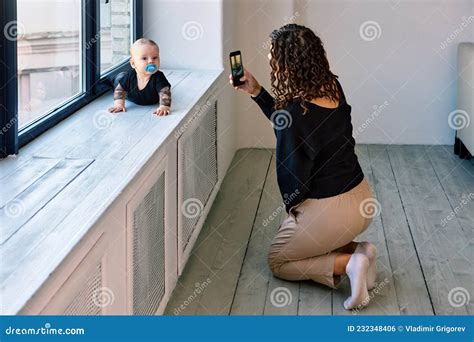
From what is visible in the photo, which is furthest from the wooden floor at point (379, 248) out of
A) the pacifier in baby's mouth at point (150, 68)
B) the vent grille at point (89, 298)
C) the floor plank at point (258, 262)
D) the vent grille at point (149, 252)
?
the vent grille at point (89, 298)

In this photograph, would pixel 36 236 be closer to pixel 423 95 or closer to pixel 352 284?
pixel 352 284

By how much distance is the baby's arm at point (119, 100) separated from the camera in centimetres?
367

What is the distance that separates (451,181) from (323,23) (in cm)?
131

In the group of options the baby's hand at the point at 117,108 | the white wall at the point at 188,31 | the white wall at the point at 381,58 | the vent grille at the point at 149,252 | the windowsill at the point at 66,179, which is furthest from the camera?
the white wall at the point at 381,58

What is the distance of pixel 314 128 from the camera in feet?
10.9

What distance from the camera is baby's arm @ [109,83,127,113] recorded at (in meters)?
3.67

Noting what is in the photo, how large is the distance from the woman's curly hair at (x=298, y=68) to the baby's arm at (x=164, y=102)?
48cm

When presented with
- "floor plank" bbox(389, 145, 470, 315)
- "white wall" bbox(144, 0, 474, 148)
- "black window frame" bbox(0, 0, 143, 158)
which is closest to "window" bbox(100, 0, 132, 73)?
"black window frame" bbox(0, 0, 143, 158)

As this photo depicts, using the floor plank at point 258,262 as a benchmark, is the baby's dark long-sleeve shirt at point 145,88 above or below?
above

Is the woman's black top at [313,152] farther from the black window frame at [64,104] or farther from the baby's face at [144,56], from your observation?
the black window frame at [64,104]

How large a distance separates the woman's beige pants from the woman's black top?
38 millimetres

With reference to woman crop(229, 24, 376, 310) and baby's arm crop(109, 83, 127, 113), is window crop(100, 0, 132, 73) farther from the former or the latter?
woman crop(229, 24, 376, 310)

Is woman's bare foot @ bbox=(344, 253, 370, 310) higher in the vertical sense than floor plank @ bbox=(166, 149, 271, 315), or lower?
higher

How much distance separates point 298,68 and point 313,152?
299 mm
